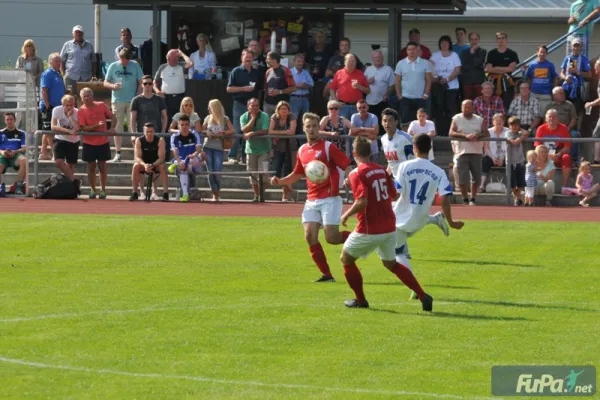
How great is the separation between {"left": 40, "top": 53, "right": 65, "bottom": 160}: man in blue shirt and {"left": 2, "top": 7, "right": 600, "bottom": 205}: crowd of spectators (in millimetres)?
23

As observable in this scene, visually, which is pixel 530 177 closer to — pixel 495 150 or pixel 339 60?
pixel 495 150

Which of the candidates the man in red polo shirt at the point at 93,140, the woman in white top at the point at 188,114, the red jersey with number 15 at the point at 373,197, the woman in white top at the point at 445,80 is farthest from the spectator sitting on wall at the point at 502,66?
the red jersey with number 15 at the point at 373,197

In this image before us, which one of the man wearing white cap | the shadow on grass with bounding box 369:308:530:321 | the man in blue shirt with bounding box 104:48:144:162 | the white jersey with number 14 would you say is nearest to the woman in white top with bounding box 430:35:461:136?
the man in blue shirt with bounding box 104:48:144:162

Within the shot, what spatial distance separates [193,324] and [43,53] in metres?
27.1

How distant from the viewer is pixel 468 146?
81.7ft

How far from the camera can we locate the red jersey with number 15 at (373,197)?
1194 cm

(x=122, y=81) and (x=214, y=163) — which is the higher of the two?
(x=122, y=81)

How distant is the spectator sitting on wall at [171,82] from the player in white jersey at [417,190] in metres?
13.8

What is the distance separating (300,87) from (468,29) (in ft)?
40.7

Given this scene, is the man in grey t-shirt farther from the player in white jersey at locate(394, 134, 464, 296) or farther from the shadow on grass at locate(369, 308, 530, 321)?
the shadow on grass at locate(369, 308, 530, 321)

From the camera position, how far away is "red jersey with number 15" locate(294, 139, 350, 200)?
47.3 feet

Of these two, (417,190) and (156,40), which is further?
(156,40)

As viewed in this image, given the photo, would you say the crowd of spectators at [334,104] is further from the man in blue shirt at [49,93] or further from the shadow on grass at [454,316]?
the shadow on grass at [454,316]

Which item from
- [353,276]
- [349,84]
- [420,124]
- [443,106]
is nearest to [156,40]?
[349,84]
